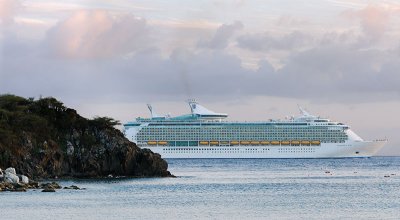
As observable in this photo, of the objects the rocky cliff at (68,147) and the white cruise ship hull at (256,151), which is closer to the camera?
the rocky cliff at (68,147)

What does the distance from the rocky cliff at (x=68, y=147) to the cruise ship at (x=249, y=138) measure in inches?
3296

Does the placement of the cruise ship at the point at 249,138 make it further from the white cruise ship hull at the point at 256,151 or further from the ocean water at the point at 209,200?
the ocean water at the point at 209,200

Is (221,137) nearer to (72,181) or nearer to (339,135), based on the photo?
(339,135)

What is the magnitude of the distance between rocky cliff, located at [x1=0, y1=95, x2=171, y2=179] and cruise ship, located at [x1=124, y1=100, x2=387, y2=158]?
8372 centimetres

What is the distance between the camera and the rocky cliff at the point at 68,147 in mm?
97062

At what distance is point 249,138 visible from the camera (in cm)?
19162

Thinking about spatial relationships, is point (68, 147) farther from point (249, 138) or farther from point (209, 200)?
point (249, 138)

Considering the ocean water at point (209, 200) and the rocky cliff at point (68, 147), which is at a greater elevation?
the rocky cliff at point (68, 147)

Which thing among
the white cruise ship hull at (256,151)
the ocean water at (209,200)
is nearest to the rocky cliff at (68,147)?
the ocean water at (209,200)

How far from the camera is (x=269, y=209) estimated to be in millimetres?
60938

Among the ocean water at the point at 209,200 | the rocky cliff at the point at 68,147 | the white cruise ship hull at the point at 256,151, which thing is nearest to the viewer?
the ocean water at the point at 209,200

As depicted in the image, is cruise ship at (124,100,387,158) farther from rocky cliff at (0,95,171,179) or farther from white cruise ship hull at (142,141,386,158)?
rocky cliff at (0,95,171,179)

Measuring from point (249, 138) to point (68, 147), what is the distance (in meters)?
92.0

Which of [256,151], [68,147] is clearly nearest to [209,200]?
[68,147]
